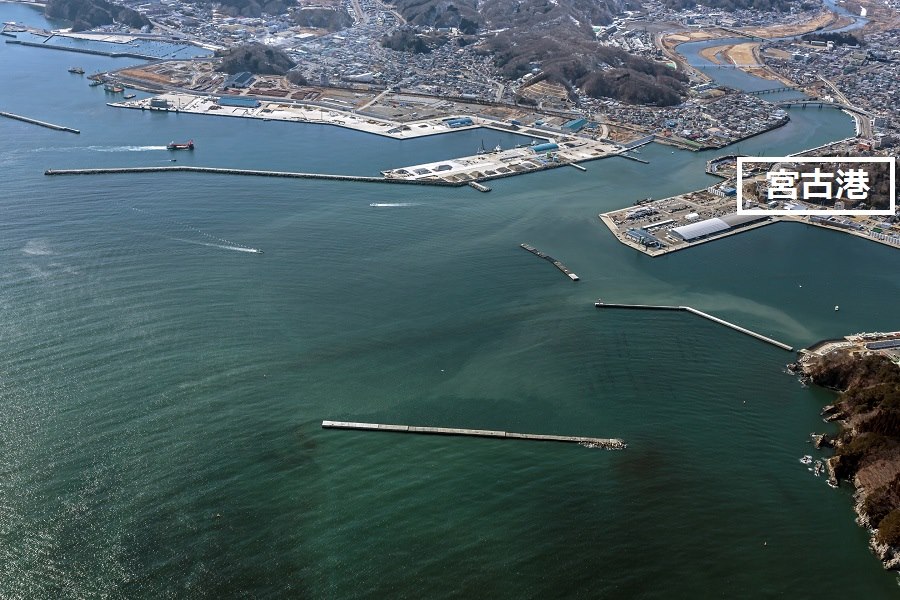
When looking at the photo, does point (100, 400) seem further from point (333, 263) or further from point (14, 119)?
point (14, 119)

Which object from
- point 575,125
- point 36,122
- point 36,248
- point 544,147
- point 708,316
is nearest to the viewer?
point 708,316

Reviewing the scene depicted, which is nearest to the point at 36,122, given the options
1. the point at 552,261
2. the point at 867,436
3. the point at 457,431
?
the point at 552,261

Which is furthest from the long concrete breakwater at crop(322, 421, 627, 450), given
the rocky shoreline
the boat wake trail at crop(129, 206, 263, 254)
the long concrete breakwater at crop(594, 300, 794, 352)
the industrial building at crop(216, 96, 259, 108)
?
the industrial building at crop(216, 96, 259, 108)

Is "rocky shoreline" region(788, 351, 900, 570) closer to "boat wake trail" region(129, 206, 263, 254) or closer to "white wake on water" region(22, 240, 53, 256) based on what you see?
"boat wake trail" region(129, 206, 263, 254)

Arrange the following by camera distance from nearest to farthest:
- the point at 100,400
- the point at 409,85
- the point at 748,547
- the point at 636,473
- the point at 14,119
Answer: the point at 748,547
the point at 636,473
the point at 100,400
the point at 14,119
the point at 409,85

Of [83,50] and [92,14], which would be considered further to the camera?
[92,14]

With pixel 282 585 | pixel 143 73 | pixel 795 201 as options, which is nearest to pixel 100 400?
pixel 282 585

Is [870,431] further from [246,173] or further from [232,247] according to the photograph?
[246,173]

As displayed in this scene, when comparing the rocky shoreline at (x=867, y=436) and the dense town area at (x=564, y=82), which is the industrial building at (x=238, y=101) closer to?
the dense town area at (x=564, y=82)
